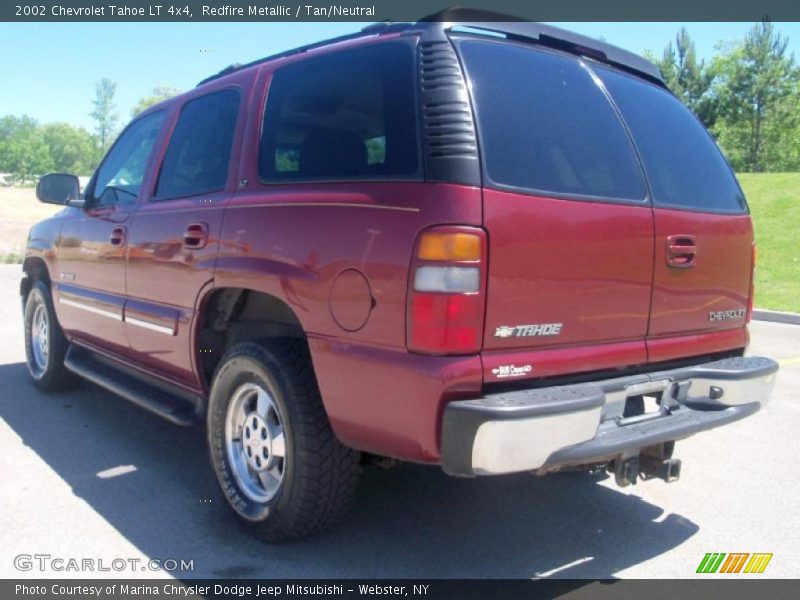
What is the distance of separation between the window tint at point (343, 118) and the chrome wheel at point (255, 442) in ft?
3.34

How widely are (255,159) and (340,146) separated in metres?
0.57

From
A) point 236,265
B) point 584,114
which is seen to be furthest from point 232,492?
point 584,114

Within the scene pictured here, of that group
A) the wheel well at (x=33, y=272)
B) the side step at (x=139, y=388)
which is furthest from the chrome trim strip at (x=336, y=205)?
the wheel well at (x=33, y=272)

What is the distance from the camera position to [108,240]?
4.64 metres

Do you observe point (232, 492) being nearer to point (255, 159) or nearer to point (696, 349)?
point (255, 159)

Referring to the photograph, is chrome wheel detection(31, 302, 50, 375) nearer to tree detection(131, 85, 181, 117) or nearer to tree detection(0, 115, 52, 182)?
tree detection(131, 85, 181, 117)

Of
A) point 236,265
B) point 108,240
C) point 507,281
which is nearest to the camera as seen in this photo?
point 507,281

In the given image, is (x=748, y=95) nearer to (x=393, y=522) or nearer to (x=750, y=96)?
(x=750, y=96)

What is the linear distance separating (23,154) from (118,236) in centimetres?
12454

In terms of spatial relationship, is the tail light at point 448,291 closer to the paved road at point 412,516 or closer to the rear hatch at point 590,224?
the rear hatch at point 590,224

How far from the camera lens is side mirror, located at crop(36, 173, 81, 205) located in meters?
5.30

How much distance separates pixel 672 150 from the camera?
3.54 metres

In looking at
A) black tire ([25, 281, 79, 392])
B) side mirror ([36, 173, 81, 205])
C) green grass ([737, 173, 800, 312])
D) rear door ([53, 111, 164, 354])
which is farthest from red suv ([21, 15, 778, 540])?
green grass ([737, 173, 800, 312])

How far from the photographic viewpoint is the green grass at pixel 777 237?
13.3 metres
